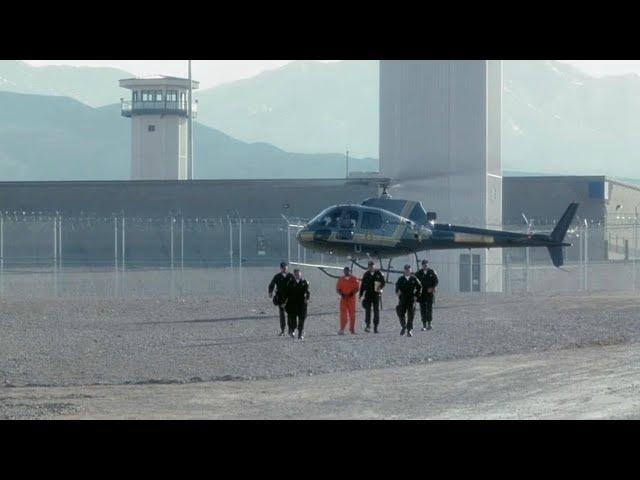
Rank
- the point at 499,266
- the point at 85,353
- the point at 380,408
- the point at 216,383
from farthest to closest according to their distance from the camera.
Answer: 1. the point at 499,266
2. the point at 85,353
3. the point at 216,383
4. the point at 380,408

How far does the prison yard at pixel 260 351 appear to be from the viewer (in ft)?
51.3

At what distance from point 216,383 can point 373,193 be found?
35.3 metres

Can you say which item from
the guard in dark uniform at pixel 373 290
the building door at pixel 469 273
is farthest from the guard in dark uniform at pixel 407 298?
the building door at pixel 469 273

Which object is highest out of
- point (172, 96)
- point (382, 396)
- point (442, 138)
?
point (172, 96)

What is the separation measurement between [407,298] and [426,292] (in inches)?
49.7

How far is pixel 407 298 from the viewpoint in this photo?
24.9 metres

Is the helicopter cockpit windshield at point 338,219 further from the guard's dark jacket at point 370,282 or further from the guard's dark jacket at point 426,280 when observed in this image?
the guard's dark jacket at point 370,282

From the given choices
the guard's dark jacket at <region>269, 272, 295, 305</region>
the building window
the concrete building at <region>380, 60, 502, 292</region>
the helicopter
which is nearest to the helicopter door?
the helicopter

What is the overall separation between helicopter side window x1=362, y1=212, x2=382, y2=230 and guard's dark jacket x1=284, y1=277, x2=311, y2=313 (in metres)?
7.58

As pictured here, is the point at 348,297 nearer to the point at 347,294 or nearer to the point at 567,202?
the point at 347,294

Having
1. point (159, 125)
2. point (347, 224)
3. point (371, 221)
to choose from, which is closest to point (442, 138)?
point (371, 221)
